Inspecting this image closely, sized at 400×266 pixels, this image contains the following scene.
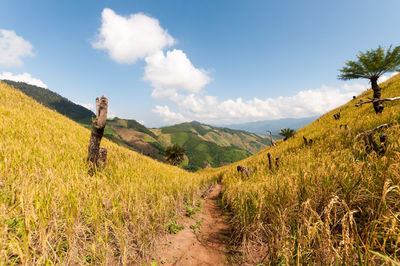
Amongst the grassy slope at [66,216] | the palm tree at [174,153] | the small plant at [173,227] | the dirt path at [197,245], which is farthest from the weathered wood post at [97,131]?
the palm tree at [174,153]

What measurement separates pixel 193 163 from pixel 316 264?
19978 centimetres

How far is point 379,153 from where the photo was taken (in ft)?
14.1

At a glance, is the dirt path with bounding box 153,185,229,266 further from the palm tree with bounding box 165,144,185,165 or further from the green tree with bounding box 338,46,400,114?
the palm tree with bounding box 165,144,185,165

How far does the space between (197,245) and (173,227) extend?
959mm

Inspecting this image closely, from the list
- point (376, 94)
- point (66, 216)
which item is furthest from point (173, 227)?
point (376, 94)

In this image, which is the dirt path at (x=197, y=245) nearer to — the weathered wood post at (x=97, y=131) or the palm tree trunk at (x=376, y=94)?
the weathered wood post at (x=97, y=131)

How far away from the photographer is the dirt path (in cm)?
331

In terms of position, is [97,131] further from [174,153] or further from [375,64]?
[174,153]

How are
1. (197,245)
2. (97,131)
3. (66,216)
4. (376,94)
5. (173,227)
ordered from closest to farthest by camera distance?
(66,216), (197,245), (173,227), (97,131), (376,94)

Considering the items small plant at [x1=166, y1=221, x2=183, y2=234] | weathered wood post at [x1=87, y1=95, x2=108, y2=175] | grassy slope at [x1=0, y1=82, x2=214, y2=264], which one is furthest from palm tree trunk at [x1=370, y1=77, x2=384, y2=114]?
weathered wood post at [x1=87, y1=95, x2=108, y2=175]

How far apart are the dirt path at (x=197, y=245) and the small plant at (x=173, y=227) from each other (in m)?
0.11

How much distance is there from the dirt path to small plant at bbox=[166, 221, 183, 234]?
11 cm

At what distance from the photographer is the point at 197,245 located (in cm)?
392

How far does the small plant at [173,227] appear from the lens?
4.41m
